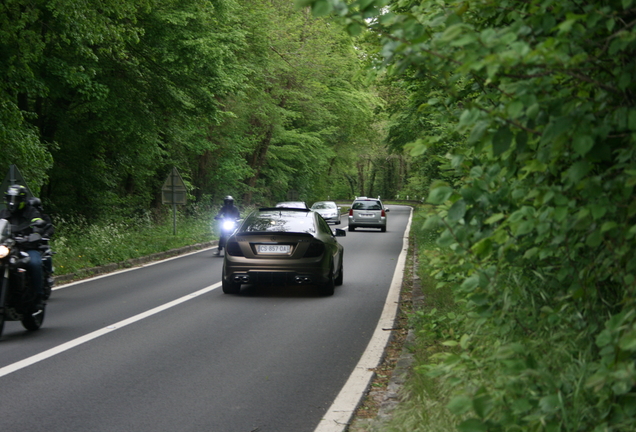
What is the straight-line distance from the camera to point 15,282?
8.58 metres

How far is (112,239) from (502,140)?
19.2 meters

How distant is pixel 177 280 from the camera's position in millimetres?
15281

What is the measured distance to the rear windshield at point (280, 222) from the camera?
499 inches

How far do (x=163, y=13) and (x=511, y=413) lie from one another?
19.5 m

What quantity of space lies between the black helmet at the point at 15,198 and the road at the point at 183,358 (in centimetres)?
155

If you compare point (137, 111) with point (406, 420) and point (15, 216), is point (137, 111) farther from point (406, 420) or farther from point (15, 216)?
point (406, 420)

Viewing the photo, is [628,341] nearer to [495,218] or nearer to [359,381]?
[495,218]

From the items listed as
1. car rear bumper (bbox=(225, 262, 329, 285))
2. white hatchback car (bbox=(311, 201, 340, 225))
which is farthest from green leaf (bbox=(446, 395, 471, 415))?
white hatchback car (bbox=(311, 201, 340, 225))

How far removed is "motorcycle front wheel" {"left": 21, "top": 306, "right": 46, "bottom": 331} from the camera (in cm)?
905

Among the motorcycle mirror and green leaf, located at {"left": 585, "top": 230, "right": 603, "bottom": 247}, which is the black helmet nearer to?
the motorcycle mirror

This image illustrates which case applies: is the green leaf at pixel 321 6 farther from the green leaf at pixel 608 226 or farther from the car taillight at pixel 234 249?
the car taillight at pixel 234 249

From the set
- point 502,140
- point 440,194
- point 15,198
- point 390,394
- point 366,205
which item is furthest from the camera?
point 366,205

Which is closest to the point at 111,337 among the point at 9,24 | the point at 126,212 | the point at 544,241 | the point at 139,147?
the point at 544,241

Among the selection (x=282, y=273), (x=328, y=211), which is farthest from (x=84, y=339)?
→ (x=328, y=211)
